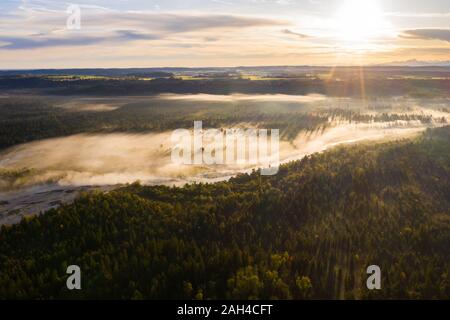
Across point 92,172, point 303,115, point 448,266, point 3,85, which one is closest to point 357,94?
point 303,115

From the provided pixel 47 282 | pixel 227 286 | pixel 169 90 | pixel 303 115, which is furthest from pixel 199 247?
pixel 169 90

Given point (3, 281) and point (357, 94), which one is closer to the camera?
point (3, 281)

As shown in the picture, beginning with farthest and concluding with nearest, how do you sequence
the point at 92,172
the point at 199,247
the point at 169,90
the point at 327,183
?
the point at 169,90 < the point at 92,172 < the point at 327,183 < the point at 199,247

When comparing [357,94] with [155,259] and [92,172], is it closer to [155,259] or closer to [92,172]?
[92,172]

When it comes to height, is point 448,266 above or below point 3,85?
below

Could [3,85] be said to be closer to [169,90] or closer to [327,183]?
[169,90]
